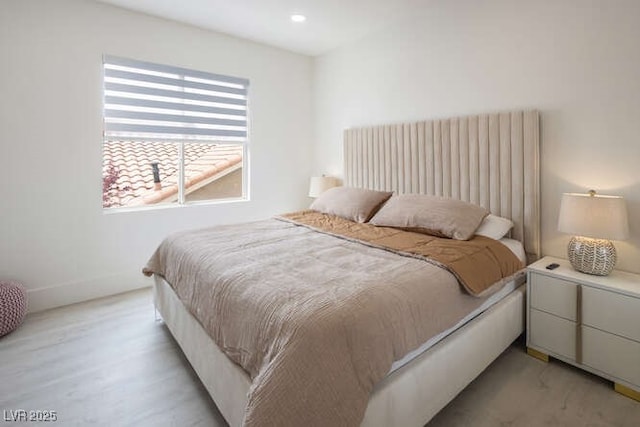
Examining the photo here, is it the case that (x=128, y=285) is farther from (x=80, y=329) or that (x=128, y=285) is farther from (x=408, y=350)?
(x=408, y=350)

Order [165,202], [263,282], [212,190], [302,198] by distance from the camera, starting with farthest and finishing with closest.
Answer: [302,198], [212,190], [165,202], [263,282]

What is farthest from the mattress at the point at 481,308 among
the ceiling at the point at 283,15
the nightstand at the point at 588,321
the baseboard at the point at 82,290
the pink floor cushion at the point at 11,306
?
the baseboard at the point at 82,290

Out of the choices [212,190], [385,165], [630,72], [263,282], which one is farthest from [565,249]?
[212,190]

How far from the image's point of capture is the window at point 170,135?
309 cm

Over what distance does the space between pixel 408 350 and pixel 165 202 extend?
3.08 meters

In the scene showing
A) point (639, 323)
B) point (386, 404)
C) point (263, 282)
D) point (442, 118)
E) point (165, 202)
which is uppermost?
point (442, 118)

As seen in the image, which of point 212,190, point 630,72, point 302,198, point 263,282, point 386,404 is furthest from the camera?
point 302,198

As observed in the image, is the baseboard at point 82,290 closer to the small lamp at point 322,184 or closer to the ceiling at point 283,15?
the small lamp at point 322,184

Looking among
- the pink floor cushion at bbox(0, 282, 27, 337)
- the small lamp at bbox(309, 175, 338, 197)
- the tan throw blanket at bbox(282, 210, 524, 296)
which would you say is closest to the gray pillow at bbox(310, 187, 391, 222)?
the tan throw blanket at bbox(282, 210, 524, 296)

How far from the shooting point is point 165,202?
11.6ft

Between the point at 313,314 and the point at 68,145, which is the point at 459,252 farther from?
the point at 68,145

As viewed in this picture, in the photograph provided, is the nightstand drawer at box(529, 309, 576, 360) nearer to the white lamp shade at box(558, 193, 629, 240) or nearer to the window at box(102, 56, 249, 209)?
the white lamp shade at box(558, 193, 629, 240)

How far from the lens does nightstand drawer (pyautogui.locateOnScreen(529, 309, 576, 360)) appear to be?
1902 millimetres

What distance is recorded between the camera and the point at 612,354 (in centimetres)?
174
